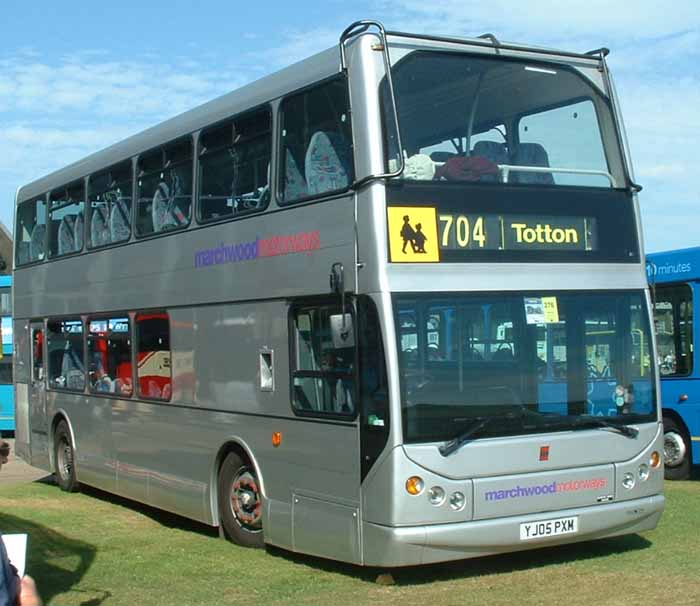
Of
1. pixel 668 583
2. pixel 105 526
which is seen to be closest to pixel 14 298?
pixel 105 526

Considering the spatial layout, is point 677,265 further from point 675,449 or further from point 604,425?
point 604,425

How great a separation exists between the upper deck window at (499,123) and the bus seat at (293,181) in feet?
3.86

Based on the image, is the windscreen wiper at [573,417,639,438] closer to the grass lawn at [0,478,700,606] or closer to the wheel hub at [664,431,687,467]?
the grass lawn at [0,478,700,606]

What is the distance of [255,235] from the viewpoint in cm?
1066

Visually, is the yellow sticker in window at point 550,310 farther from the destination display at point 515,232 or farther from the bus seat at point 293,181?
the bus seat at point 293,181

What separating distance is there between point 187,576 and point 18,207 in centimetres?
1002

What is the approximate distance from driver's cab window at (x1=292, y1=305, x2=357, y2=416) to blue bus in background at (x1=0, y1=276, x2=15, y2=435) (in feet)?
63.5

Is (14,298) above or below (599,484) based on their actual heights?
above

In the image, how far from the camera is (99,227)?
14.7 m

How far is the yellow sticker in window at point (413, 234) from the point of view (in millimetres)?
8797

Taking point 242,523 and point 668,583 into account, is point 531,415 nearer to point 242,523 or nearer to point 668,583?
point 668,583

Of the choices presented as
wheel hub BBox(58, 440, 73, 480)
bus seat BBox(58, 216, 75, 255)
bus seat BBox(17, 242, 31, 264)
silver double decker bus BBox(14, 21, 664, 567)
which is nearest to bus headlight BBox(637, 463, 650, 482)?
silver double decker bus BBox(14, 21, 664, 567)

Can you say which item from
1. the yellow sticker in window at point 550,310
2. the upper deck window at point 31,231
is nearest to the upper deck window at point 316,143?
the yellow sticker in window at point 550,310

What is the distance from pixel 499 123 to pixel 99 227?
6567 millimetres
